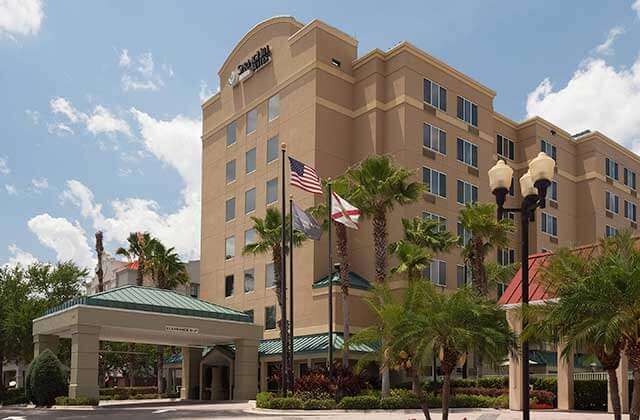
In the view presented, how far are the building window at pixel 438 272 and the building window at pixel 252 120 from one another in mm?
16691

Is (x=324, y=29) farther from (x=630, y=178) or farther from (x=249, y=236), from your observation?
(x=630, y=178)

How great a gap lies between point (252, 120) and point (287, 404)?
2735 cm

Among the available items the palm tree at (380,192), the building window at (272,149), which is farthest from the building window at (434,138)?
the palm tree at (380,192)

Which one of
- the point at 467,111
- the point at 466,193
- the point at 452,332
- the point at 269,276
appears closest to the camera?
the point at 452,332

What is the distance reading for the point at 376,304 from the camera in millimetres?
23188

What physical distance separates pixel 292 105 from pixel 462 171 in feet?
41.9

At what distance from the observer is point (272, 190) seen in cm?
5125

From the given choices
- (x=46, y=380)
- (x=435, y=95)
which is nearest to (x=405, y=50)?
(x=435, y=95)

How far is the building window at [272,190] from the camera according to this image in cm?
5078

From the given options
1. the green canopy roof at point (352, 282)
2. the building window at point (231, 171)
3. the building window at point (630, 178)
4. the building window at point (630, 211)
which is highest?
the building window at point (630, 178)

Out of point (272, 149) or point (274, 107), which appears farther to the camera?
point (274, 107)

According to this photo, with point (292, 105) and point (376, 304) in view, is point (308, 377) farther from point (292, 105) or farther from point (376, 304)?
point (292, 105)

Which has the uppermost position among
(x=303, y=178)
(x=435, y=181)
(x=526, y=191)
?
(x=435, y=181)

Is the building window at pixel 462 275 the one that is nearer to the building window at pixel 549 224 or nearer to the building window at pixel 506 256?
the building window at pixel 506 256
